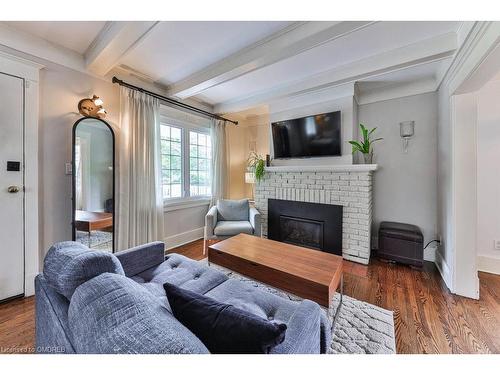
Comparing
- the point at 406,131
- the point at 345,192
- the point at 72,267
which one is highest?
the point at 406,131

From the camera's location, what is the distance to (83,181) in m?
2.29

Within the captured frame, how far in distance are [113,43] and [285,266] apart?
7.84 feet

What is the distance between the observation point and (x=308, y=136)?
10.2 ft

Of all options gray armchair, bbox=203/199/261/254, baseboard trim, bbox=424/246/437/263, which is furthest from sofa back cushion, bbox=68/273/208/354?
baseboard trim, bbox=424/246/437/263

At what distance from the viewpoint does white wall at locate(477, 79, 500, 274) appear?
2408 mm

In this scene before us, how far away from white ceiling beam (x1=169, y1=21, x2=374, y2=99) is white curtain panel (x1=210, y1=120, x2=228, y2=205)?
3.80 feet

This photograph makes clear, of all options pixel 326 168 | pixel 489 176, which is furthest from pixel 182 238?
pixel 489 176

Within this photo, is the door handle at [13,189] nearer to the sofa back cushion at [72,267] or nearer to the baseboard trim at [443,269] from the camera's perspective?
the sofa back cushion at [72,267]

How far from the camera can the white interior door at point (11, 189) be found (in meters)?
1.82

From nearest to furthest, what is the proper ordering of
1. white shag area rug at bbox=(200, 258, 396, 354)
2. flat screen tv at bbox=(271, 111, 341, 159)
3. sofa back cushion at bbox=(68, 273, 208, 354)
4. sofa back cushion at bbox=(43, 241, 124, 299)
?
sofa back cushion at bbox=(68, 273, 208, 354) → sofa back cushion at bbox=(43, 241, 124, 299) → white shag area rug at bbox=(200, 258, 396, 354) → flat screen tv at bbox=(271, 111, 341, 159)

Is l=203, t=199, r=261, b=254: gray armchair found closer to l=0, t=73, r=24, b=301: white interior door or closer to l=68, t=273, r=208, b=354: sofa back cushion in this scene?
l=0, t=73, r=24, b=301: white interior door

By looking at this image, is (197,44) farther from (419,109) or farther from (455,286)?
(455,286)

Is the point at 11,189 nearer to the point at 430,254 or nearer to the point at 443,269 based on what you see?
the point at 443,269

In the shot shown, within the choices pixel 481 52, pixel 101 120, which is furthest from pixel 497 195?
pixel 101 120
